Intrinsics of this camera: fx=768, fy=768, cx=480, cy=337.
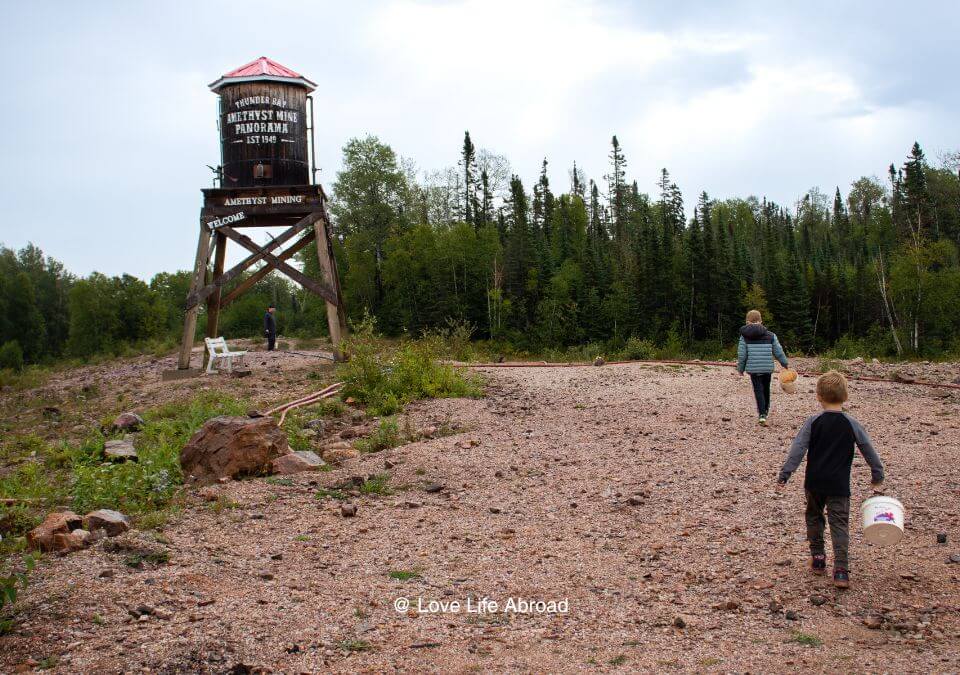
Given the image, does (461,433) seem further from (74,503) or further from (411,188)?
(411,188)

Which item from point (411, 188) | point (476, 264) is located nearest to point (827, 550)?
point (476, 264)

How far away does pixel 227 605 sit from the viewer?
17.3 feet

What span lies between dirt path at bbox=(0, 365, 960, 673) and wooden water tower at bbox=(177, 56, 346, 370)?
32.8ft

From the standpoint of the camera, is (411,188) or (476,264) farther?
(411,188)

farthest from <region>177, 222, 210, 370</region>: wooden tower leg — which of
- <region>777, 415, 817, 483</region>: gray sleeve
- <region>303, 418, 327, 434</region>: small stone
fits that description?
<region>777, 415, 817, 483</region>: gray sleeve

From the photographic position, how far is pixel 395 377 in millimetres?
14453

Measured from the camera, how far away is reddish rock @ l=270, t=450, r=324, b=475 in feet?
30.1

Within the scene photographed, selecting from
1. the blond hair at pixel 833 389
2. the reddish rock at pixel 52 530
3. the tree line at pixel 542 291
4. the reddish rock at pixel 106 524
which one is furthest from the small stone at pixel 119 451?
the tree line at pixel 542 291

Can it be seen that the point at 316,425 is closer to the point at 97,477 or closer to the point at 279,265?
the point at 97,477

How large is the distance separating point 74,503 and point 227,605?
3.76 metres

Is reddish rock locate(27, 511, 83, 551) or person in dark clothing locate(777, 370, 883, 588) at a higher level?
person in dark clothing locate(777, 370, 883, 588)

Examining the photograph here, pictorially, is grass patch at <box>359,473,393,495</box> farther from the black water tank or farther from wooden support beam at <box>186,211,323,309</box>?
the black water tank

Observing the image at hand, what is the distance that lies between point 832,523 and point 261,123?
53.4ft

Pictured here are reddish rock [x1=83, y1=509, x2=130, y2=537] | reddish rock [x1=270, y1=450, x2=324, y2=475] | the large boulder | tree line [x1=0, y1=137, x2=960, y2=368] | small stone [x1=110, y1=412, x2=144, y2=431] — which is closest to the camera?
reddish rock [x1=83, y1=509, x2=130, y2=537]
